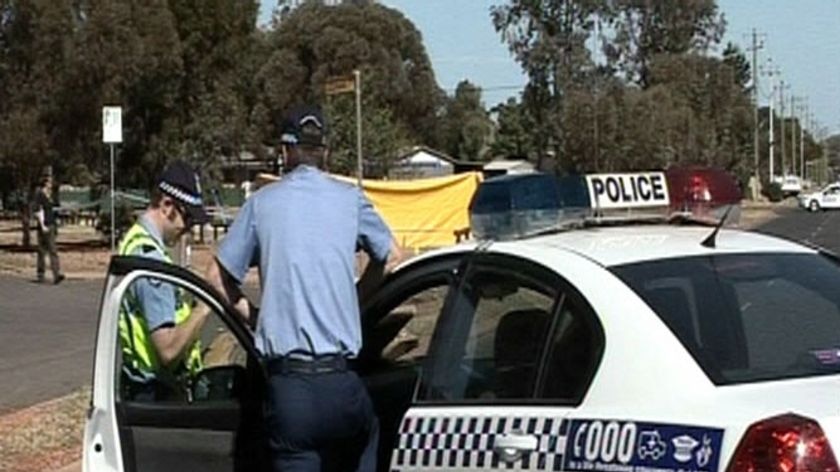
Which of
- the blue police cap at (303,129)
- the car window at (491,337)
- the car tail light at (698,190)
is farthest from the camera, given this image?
the car tail light at (698,190)

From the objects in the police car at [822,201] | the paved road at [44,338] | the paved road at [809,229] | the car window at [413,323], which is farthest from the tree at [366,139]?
the car window at [413,323]

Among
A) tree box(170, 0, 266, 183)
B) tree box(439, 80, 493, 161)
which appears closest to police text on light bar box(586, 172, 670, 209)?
tree box(170, 0, 266, 183)

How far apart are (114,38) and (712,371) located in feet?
103

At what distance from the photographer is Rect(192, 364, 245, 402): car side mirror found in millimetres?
5312

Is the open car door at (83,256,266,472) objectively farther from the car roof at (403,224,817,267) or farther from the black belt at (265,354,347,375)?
the car roof at (403,224,817,267)

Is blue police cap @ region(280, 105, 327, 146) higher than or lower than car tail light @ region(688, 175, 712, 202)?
higher

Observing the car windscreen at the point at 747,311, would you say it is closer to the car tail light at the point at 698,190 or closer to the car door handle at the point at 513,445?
the car door handle at the point at 513,445

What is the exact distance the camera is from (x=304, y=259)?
16.0 feet

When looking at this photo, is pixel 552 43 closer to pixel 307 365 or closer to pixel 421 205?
pixel 421 205

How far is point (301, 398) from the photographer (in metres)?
4.80

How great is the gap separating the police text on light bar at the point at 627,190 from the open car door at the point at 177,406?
1.32m

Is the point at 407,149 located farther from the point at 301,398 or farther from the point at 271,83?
the point at 301,398

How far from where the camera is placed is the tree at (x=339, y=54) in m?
71.8

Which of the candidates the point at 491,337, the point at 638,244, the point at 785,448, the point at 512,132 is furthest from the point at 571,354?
the point at 512,132
